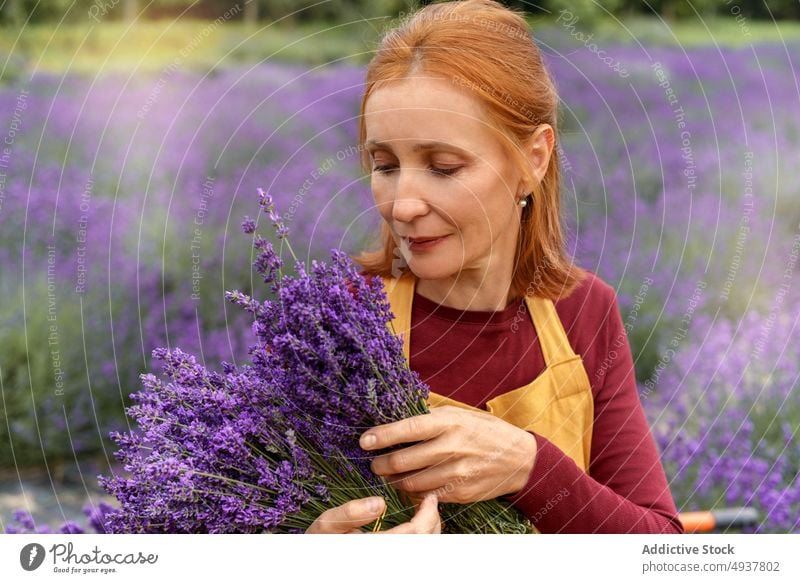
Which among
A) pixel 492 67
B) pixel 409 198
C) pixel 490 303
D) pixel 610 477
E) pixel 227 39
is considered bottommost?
pixel 610 477

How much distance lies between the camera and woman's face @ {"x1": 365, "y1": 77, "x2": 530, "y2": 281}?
1.25 meters

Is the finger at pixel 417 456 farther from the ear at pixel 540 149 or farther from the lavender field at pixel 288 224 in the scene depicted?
the lavender field at pixel 288 224

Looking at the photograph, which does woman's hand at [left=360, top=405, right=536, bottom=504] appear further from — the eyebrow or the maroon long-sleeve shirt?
the eyebrow

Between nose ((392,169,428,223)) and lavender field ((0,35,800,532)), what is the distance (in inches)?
31.8

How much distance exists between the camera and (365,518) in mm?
1181

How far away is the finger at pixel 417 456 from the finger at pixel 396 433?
0.07ft

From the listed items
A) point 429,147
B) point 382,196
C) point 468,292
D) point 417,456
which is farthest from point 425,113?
point 417,456

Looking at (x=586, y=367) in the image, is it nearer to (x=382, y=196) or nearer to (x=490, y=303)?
(x=490, y=303)

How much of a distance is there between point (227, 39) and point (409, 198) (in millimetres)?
918

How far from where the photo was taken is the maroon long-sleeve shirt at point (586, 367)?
1440 mm

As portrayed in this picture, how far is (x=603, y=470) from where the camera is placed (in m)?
1.46

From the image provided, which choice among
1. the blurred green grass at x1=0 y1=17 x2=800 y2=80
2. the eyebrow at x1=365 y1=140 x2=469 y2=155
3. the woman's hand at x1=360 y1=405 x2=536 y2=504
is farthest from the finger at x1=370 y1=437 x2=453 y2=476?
the blurred green grass at x1=0 y1=17 x2=800 y2=80

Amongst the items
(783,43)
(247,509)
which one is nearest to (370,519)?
(247,509)

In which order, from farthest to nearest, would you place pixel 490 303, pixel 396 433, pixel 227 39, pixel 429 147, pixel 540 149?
pixel 227 39 → pixel 490 303 → pixel 540 149 → pixel 429 147 → pixel 396 433
